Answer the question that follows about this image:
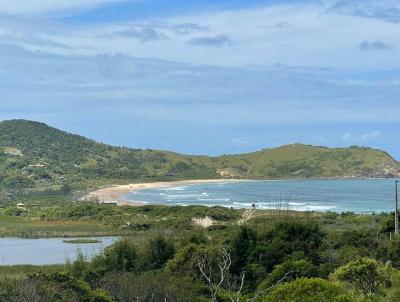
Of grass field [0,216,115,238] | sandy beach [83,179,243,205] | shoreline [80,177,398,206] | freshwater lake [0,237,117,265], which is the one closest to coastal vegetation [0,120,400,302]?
grass field [0,216,115,238]

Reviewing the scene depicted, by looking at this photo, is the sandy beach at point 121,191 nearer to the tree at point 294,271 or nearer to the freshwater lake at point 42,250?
the freshwater lake at point 42,250

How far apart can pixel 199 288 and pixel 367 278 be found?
A: 735 cm

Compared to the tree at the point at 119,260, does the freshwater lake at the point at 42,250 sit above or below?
below

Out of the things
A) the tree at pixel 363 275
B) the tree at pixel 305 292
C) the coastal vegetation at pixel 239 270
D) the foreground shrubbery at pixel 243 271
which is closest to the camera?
the tree at pixel 305 292

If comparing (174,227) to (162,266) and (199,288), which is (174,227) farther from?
(199,288)

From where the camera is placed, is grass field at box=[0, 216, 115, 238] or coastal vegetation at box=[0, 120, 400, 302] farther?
grass field at box=[0, 216, 115, 238]

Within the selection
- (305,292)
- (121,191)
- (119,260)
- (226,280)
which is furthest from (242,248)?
(121,191)

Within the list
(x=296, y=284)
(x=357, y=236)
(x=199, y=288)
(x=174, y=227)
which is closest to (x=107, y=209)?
(x=174, y=227)

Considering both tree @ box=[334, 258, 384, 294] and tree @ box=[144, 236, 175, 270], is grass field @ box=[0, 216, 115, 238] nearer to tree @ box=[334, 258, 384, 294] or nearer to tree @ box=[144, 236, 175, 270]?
tree @ box=[144, 236, 175, 270]

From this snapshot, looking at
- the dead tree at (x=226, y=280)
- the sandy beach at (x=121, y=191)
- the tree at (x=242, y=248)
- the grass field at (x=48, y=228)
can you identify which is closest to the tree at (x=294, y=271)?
the dead tree at (x=226, y=280)

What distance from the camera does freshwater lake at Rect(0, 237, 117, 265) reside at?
52.1 metres

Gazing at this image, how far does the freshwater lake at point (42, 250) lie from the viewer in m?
52.1

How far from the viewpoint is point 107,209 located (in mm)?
91688

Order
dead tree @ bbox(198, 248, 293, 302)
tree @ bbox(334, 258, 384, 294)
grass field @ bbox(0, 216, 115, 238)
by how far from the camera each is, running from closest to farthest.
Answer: dead tree @ bbox(198, 248, 293, 302) < tree @ bbox(334, 258, 384, 294) < grass field @ bbox(0, 216, 115, 238)
